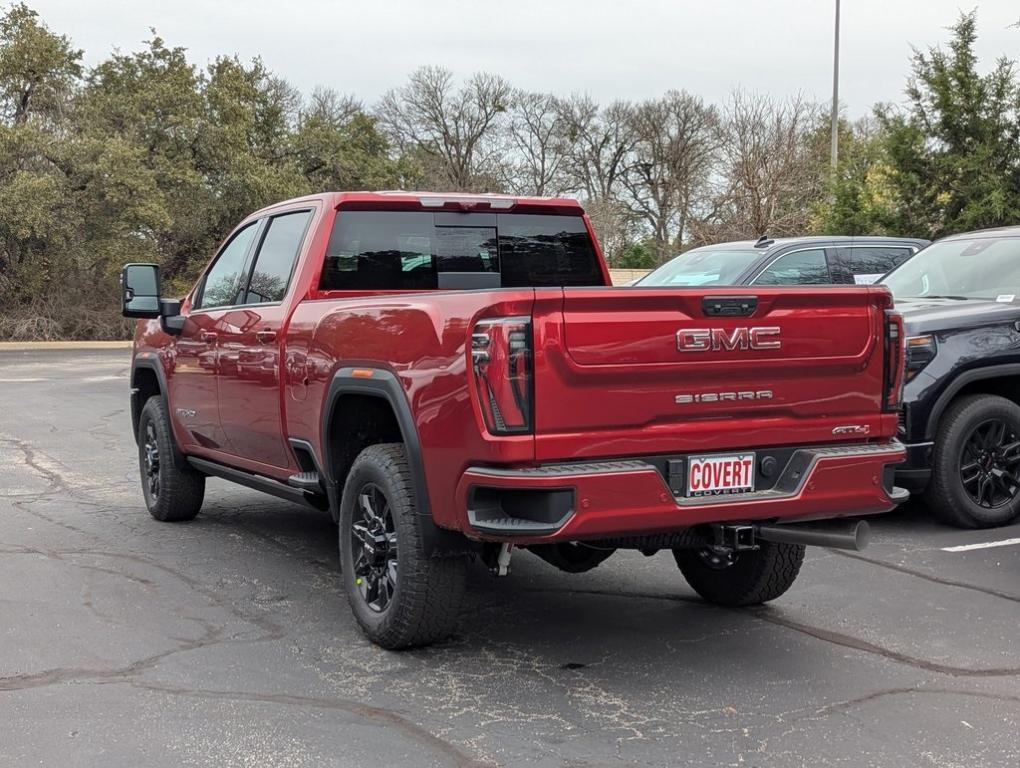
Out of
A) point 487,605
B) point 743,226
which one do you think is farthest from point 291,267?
point 743,226

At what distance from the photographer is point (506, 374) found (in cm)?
414

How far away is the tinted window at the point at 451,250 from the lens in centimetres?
611

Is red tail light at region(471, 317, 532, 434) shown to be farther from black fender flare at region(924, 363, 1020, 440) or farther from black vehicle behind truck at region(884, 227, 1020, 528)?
black fender flare at region(924, 363, 1020, 440)

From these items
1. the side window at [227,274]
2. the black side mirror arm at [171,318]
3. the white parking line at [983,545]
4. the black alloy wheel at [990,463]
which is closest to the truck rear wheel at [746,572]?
the white parking line at [983,545]

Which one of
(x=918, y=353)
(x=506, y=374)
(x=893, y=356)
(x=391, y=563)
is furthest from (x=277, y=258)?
(x=918, y=353)

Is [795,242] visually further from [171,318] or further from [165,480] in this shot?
[165,480]

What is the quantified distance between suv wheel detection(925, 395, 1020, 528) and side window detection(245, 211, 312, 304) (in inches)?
161

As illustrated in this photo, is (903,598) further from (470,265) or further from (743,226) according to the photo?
(743,226)

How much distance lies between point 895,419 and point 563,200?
2.48 meters

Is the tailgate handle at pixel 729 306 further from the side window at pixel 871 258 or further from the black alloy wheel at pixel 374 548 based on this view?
the side window at pixel 871 258

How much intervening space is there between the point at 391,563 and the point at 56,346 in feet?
85.7

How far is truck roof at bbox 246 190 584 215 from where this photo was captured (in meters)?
6.09

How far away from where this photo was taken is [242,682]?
4543 mm

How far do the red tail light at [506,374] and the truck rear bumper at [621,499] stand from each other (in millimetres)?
183
